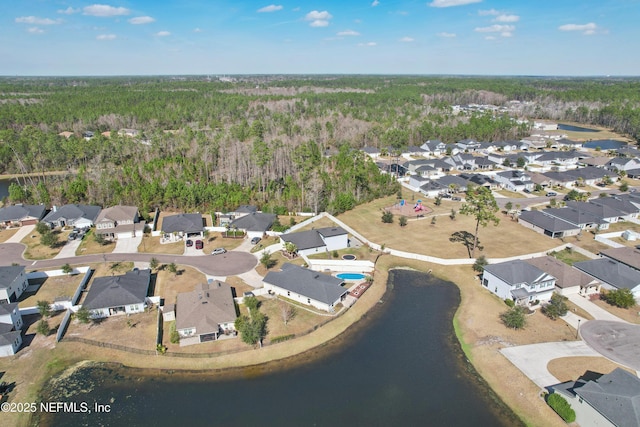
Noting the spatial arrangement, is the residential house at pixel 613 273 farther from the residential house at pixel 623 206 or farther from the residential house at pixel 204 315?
the residential house at pixel 204 315

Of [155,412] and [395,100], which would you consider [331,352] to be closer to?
[155,412]

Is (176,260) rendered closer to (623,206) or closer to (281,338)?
(281,338)

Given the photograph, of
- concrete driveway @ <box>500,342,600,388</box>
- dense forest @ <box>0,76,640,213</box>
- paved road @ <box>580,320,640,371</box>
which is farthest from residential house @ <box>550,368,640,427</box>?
dense forest @ <box>0,76,640,213</box>

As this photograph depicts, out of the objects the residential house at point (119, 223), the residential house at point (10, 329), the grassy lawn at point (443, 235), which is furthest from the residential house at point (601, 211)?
the residential house at point (10, 329)

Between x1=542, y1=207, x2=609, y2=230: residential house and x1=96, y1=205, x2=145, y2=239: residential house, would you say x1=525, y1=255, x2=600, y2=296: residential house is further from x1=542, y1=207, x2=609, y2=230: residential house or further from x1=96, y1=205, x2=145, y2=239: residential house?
x1=96, y1=205, x2=145, y2=239: residential house

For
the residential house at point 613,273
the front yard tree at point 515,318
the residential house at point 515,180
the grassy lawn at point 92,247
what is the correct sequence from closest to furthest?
the front yard tree at point 515,318 → the residential house at point 613,273 → the grassy lawn at point 92,247 → the residential house at point 515,180

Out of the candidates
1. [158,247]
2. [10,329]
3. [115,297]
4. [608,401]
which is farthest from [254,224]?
[608,401]
